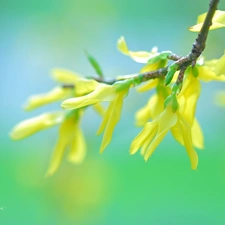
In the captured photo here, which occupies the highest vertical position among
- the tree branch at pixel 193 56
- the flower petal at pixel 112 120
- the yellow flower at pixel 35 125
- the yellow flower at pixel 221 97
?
the tree branch at pixel 193 56

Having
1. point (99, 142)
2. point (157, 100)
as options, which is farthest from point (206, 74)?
point (99, 142)

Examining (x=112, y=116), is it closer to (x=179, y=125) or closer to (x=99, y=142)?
(x=179, y=125)

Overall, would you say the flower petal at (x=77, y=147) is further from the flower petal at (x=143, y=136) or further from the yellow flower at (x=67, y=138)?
the flower petal at (x=143, y=136)

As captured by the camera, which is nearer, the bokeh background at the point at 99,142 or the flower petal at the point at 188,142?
Result: the flower petal at the point at 188,142

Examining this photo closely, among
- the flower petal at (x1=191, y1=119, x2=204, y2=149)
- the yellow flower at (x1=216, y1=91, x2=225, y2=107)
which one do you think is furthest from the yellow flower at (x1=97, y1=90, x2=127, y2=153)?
the yellow flower at (x1=216, y1=91, x2=225, y2=107)

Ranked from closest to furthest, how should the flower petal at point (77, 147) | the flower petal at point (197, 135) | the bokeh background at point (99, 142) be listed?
the flower petal at point (197, 135) → the flower petal at point (77, 147) → the bokeh background at point (99, 142)

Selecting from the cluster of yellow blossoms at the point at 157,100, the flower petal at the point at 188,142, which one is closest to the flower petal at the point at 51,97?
the cluster of yellow blossoms at the point at 157,100
